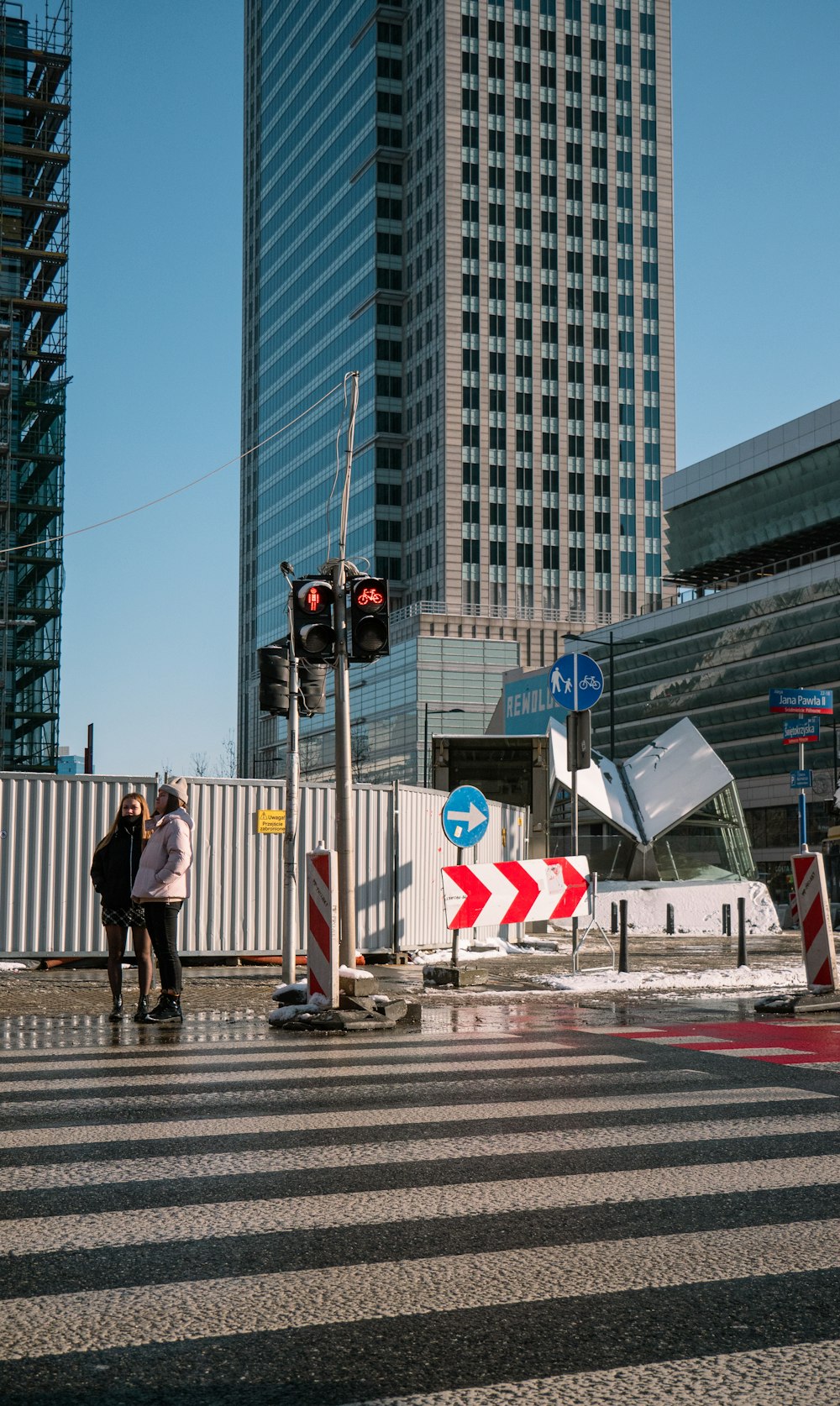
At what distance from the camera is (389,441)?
12838 cm

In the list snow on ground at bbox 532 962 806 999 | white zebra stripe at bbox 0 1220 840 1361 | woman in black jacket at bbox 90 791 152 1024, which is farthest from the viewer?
snow on ground at bbox 532 962 806 999

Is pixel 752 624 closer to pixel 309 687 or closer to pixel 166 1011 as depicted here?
pixel 309 687

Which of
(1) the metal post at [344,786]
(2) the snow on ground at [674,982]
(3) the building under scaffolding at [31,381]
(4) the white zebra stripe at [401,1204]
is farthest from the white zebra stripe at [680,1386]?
(3) the building under scaffolding at [31,381]

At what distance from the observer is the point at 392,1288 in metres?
3.99

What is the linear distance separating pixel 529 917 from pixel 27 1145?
1126cm

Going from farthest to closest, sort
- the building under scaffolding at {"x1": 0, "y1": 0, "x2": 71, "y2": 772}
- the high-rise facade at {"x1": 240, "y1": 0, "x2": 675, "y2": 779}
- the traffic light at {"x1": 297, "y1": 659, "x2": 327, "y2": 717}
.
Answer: the high-rise facade at {"x1": 240, "y1": 0, "x2": 675, "y2": 779}, the building under scaffolding at {"x1": 0, "y1": 0, "x2": 71, "y2": 772}, the traffic light at {"x1": 297, "y1": 659, "x2": 327, "y2": 717}

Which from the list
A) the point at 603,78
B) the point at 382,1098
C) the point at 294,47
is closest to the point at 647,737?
the point at 603,78

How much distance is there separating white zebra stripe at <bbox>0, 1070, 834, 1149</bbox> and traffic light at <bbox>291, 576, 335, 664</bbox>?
686 centimetres

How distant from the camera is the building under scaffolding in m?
61.2

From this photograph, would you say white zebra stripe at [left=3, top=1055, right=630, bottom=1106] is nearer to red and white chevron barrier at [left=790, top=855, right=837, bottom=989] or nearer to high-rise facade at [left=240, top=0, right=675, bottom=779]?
red and white chevron barrier at [left=790, top=855, right=837, bottom=989]

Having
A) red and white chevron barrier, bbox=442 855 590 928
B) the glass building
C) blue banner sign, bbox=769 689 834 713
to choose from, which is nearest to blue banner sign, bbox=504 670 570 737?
the glass building

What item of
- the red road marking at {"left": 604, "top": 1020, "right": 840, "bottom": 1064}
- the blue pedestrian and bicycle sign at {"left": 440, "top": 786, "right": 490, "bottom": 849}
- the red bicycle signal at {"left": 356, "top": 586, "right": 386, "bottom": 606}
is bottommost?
the red road marking at {"left": 604, "top": 1020, "right": 840, "bottom": 1064}

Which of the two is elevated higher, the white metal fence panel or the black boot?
the white metal fence panel

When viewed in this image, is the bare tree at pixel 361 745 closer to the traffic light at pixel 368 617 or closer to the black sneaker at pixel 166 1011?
the traffic light at pixel 368 617
